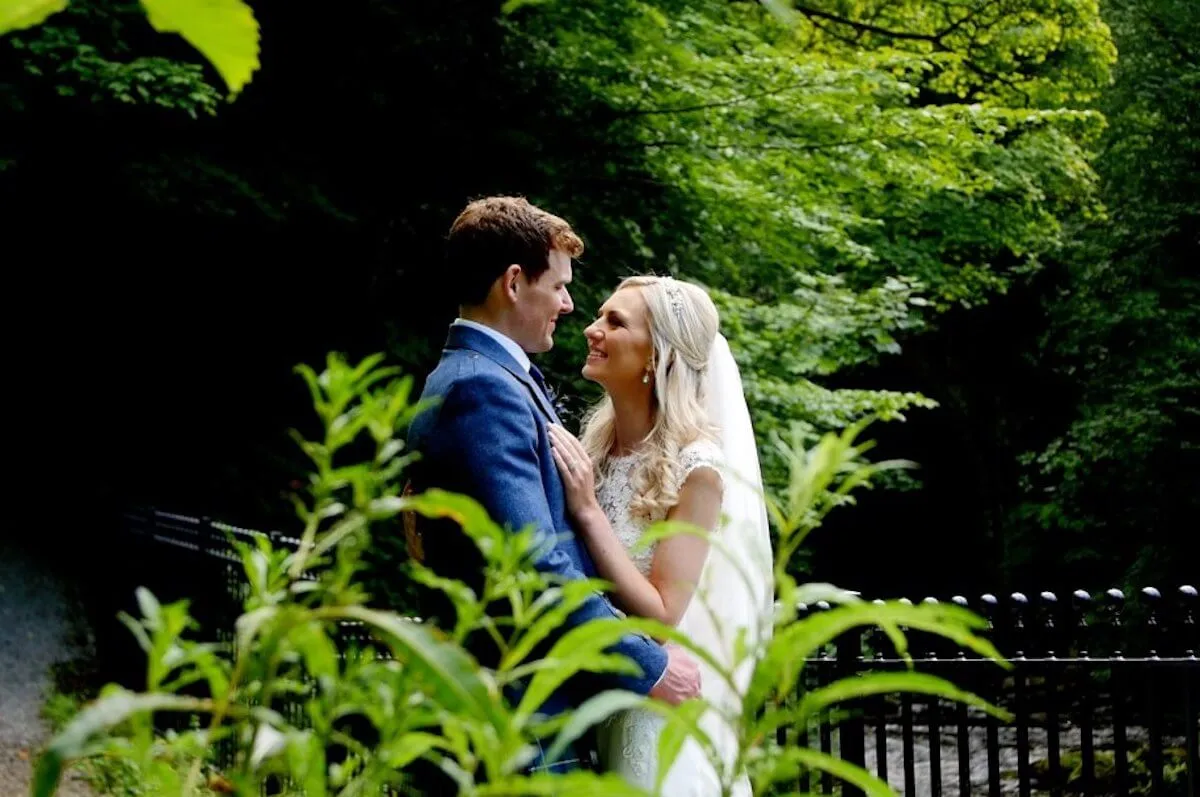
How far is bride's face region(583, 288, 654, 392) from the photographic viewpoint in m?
3.42

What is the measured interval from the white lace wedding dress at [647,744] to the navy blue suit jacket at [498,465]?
0.70 feet

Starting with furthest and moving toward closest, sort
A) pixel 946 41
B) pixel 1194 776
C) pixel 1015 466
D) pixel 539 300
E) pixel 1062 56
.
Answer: pixel 1015 466
pixel 1062 56
pixel 946 41
pixel 1194 776
pixel 539 300

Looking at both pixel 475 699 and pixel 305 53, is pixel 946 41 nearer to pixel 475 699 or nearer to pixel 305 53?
pixel 305 53

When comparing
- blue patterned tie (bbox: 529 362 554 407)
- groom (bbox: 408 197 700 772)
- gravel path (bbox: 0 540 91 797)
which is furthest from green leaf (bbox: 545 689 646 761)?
gravel path (bbox: 0 540 91 797)

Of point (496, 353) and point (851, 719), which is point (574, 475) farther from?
point (851, 719)

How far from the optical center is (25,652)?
1094 cm

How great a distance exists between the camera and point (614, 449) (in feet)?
11.8

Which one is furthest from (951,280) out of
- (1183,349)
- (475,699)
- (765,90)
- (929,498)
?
(475,699)

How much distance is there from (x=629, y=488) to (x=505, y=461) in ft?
2.09

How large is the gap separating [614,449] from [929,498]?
21.4m

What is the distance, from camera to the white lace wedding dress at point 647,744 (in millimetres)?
3107

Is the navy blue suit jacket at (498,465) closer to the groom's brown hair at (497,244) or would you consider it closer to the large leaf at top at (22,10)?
the groom's brown hair at (497,244)

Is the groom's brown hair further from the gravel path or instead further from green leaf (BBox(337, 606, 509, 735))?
the gravel path

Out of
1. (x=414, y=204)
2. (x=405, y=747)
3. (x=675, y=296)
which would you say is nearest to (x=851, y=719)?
(x=675, y=296)
